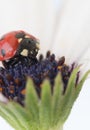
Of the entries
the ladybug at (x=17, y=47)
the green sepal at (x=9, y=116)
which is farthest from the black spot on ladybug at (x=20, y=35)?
the green sepal at (x=9, y=116)

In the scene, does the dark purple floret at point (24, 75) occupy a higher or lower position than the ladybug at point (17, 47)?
lower

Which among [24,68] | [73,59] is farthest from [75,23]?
[24,68]

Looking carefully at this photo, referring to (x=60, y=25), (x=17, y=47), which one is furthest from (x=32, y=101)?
(x=60, y=25)

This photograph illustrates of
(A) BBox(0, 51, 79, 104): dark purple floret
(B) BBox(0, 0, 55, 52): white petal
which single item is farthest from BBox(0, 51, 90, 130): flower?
(B) BBox(0, 0, 55, 52): white petal

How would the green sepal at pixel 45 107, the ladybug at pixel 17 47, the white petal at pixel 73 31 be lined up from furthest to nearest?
the white petal at pixel 73 31
the ladybug at pixel 17 47
the green sepal at pixel 45 107

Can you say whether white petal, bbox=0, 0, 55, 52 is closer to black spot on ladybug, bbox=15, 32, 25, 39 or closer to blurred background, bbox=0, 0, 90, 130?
blurred background, bbox=0, 0, 90, 130

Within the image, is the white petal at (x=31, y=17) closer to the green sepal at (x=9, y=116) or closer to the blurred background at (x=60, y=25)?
the blurred background at (x=60, y=25)

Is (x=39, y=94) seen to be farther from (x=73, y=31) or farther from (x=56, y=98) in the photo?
(x=73, y=31)
